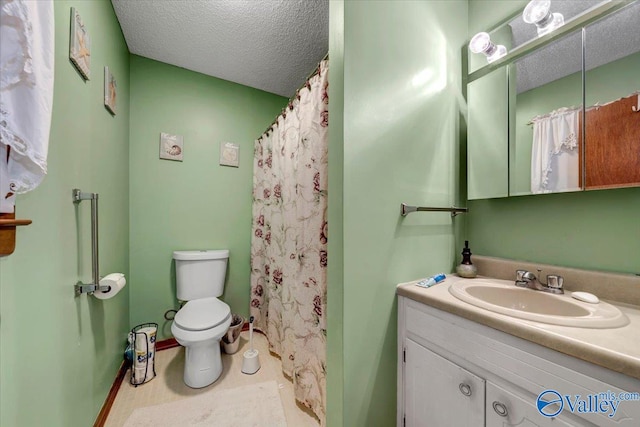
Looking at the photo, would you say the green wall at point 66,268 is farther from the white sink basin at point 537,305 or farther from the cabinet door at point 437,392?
the white sink basin at point 537,305

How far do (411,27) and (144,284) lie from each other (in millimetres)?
2525

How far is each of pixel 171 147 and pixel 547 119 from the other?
2485 millimetres

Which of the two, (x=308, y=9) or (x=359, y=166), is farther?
(x=308, y=9)

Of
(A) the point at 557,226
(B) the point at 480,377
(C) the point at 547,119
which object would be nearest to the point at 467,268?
(A) the point at 557,226

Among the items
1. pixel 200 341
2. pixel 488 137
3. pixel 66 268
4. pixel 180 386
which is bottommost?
pixel 180 386

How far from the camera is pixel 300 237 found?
138 cm

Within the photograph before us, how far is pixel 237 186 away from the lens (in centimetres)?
227

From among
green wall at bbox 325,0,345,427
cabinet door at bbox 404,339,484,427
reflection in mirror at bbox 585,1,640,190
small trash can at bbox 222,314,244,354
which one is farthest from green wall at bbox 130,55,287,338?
reflection in mirror at bbox 585,1,640,190

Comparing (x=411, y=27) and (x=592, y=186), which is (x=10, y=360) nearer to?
(x=411, y=27)

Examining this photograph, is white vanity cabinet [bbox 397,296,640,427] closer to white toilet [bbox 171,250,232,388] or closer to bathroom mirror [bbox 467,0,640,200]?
bathroom mirror [bbox 467,0,640,200]

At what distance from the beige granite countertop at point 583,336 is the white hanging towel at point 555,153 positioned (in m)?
0.48

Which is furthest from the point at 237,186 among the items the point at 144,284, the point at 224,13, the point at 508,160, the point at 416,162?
the point at 508,160

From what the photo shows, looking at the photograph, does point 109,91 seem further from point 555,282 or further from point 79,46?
point 555,282

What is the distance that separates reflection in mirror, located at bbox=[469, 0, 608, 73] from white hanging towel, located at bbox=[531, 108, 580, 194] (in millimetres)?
390
